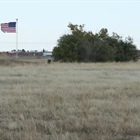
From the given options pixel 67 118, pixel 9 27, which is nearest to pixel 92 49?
pixel 9 27

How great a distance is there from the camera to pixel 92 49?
61688mm

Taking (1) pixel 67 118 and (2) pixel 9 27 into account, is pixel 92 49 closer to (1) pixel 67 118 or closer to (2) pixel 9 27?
(2) pixel 9 27

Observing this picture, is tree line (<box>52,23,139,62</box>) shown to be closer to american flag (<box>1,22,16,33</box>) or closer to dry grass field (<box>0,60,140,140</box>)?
american flag (<box>1,22,16,33</box>)

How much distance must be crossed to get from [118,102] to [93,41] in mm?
56351

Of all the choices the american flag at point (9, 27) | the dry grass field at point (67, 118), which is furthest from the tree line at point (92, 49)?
the dry grass field at point (67, 118)

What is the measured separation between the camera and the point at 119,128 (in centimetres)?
675

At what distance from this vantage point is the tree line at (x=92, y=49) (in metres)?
60.0

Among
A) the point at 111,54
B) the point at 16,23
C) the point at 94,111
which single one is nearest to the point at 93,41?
the point at 111,54

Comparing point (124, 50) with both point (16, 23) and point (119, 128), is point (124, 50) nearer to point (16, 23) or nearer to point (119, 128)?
point (16, 23)

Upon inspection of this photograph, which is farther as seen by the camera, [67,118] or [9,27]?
[9,27]

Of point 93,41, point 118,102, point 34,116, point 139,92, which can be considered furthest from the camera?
point 93,41

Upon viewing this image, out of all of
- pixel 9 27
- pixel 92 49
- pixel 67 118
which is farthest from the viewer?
pixel 92 49

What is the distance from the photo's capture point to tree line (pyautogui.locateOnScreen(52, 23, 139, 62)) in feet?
197

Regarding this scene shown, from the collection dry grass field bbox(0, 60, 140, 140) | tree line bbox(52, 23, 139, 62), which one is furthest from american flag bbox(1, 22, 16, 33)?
dry grass field bbox(0, 60, 140, 140)
